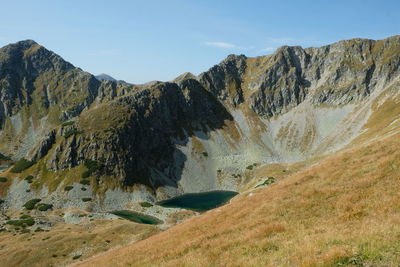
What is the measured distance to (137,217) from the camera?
10119cm

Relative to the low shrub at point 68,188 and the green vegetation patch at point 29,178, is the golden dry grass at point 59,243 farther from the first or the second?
the green vegetation patch at point 29,178

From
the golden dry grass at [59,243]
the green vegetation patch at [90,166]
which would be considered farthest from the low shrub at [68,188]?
the golden dry grass at [59,243]

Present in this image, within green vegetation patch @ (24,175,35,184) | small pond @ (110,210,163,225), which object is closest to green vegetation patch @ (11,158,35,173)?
green vegetation patch @ (24,175,35,184)

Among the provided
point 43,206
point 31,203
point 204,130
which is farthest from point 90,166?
point 204,130

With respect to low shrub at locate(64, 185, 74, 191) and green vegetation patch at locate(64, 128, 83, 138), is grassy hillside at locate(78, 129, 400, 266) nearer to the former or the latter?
low shrub at locate(64, 185, 74, 191)

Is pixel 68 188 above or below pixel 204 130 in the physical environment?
below

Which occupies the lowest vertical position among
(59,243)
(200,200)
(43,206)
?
(200,200)

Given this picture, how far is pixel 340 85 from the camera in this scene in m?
187

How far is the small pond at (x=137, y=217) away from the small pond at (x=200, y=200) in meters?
14.6

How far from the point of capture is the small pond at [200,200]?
112287 mm

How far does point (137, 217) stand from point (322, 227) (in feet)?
310

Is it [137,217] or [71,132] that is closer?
[137,217]

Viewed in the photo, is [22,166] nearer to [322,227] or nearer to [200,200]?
[200,200]

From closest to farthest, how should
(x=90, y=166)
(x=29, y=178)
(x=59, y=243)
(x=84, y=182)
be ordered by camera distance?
1. (x=59, y=243)
2. (x=84, y=182)
3. (x=29, y=178)
4. (x=90, y=166)
